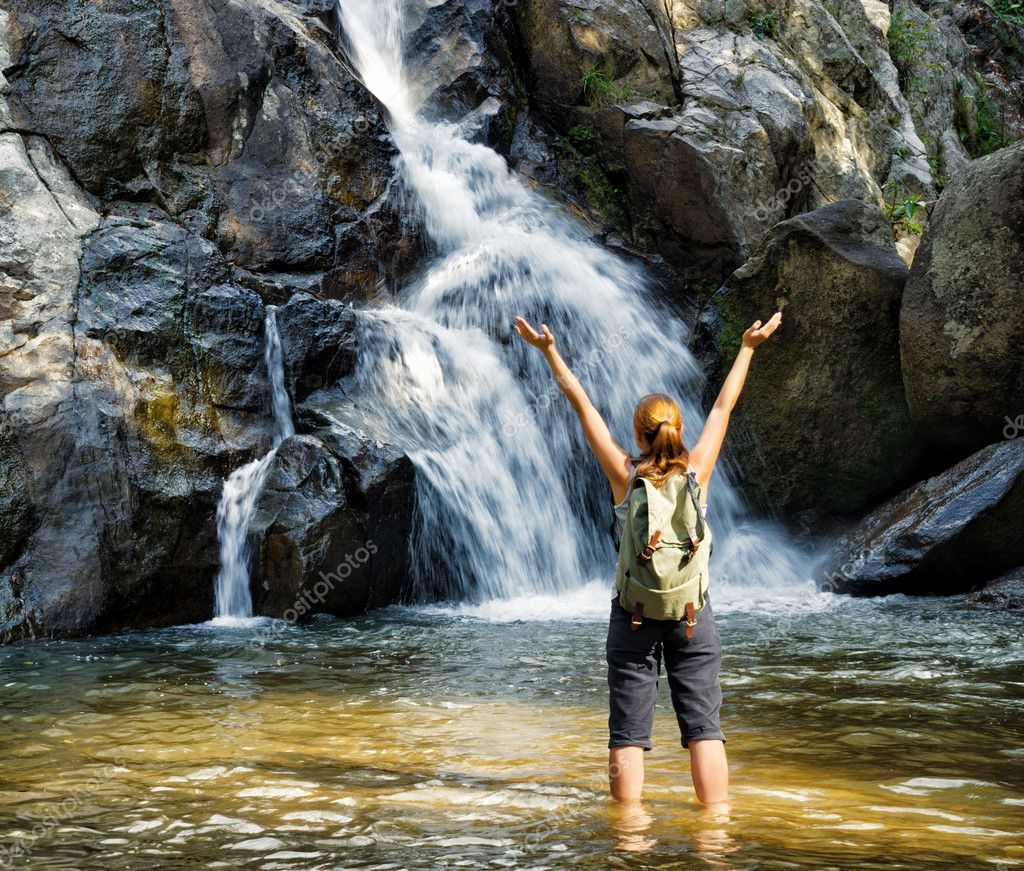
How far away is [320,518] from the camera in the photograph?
9.51 meters

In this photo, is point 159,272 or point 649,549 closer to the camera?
point 649,549

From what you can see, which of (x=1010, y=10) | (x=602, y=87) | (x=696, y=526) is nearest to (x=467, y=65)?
(x=602, y=87)

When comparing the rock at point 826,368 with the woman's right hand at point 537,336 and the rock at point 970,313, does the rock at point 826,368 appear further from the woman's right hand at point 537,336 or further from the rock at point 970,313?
the woman's right hand at point 537,336

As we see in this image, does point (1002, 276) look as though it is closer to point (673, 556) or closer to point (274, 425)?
point (274, 425)

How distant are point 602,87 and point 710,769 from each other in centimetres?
1457

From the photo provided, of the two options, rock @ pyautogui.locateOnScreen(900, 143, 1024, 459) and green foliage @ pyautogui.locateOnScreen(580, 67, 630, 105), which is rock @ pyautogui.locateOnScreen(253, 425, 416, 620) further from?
green foliage @ pyautogui.locateOnScreen(580, 67, 630, 105)

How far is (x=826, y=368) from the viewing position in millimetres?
12516

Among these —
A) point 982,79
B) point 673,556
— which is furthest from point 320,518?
point 982,79

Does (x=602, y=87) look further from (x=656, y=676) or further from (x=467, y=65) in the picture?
(x=656, y=676)

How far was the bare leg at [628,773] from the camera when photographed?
A: 402 cm

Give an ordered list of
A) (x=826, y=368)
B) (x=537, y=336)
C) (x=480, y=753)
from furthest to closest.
→ (x=826, y=368) → (x=480, y=753) → (x=537, y=336)

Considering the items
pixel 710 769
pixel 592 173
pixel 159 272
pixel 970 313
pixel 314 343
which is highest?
pixel 592 173

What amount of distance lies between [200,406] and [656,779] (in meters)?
6.93

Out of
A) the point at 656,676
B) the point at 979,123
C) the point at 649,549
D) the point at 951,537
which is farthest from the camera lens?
the point at 979,123
